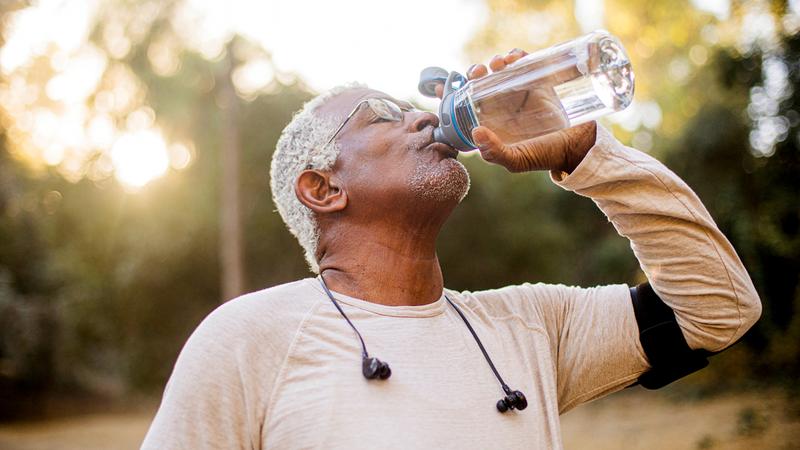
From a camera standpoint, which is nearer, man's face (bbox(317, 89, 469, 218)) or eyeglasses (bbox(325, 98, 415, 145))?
man's face (bbox(317, 89, 469, 218))

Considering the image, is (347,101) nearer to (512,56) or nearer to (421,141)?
(421,141)

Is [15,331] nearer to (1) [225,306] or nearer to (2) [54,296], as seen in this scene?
(2) [54,296]

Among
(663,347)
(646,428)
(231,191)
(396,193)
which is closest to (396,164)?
(396,193)

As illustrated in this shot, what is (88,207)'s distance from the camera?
1858 centimetres

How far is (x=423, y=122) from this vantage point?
84.3 inches

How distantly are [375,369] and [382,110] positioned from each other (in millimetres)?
854

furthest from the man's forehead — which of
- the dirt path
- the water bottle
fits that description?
the dirt path

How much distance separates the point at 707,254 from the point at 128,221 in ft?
54.5

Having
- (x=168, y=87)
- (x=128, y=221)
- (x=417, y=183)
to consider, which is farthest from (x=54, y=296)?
(x=417, y=183)

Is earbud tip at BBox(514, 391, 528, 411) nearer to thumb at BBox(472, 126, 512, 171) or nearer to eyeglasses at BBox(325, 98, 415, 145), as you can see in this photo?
thumb at BBox(472, 126, 512, 171)

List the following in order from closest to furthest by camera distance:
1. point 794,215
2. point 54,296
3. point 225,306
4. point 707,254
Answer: point 225,306, point 707,254, point 794,215, point 54,296

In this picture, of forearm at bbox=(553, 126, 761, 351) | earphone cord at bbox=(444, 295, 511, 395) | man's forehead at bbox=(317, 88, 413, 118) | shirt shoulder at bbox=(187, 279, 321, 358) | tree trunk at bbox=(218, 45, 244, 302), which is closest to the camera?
shirt shoulder at bbox=(187, 279, 321, 358)

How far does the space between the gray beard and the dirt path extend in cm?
746

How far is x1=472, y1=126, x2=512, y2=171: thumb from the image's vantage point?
1.83 metres
